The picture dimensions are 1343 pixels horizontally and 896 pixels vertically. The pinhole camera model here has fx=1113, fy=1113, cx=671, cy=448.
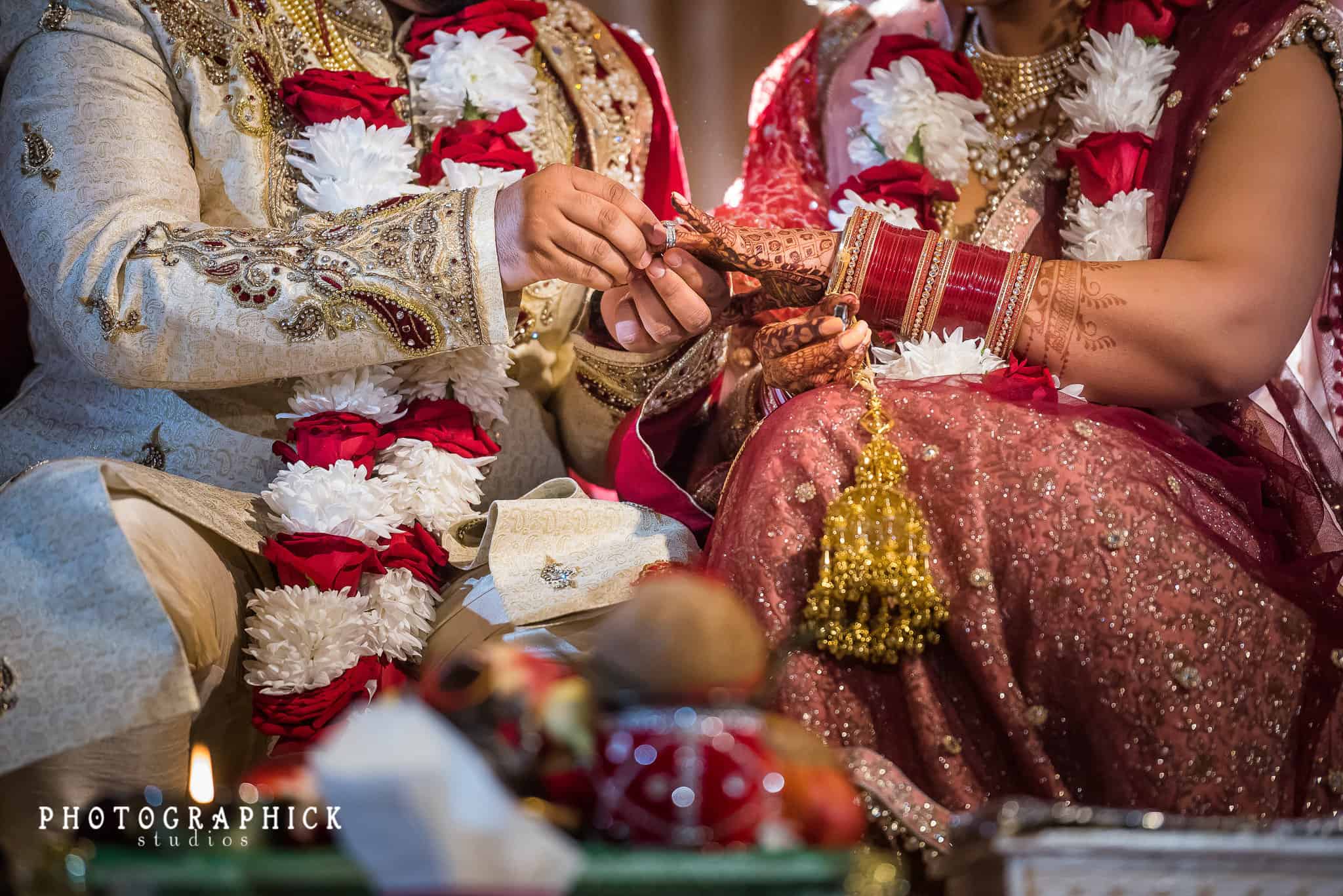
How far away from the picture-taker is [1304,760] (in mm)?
1031

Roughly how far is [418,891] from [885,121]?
1.43 m

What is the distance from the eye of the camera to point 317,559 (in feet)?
Result: 4.20

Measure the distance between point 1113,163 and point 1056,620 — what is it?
0.77 m

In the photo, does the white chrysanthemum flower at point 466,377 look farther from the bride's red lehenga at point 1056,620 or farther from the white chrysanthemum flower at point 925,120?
the white chrysanthemum flower at point 925,120

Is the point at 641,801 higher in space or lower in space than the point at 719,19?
lower

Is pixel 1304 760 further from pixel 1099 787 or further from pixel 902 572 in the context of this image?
pixel 902 572

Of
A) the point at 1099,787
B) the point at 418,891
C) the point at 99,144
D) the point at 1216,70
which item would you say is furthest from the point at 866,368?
the point at 99,144

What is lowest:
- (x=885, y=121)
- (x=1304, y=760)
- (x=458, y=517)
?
(x=458, y=517)

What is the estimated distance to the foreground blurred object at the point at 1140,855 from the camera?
63 cm

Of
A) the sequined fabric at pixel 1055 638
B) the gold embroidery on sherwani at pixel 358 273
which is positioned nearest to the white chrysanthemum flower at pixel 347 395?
the gold embroidery on sherwani at pixel 358 273

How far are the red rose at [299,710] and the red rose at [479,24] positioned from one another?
980 mm

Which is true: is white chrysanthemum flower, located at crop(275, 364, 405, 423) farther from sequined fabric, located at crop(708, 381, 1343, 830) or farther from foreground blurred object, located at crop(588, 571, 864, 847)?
foreground blurred object, located at crop(588, 571, 864, 847)

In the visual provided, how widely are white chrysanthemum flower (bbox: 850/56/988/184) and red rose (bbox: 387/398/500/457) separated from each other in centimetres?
75

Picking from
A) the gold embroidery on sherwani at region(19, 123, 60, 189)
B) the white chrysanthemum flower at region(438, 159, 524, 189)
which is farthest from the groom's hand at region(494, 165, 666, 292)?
the gold embroidery on sherwani at region(19, 123, 60, 189)
